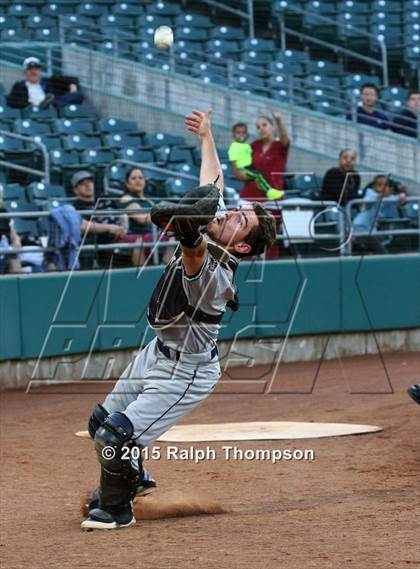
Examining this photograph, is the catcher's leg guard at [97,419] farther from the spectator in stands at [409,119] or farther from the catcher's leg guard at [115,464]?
the spectator in stands at [409,119]

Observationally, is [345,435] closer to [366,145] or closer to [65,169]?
[65,169]

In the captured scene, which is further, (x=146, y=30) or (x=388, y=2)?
(x=388, y=2)

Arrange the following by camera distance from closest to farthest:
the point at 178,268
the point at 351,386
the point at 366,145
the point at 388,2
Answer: the point at 178,268
the point at 351,386
the point at 366,145
the point at 388,2

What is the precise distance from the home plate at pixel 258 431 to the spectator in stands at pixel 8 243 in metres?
2.87

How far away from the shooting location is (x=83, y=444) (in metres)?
9.57

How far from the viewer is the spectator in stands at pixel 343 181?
49.6 ft

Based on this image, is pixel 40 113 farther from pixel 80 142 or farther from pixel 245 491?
pixel 245 491

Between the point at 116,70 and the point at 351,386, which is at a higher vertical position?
the point at 116,70

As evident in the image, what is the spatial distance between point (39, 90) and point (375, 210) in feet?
16.3

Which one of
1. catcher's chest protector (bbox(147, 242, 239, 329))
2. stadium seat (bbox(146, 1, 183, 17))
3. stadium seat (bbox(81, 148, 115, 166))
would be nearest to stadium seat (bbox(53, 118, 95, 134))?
stadium seat (bbox(81, 148, 115, 166))

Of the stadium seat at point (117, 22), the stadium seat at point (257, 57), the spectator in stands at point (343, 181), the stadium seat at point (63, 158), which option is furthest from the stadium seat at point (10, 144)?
the stadium seat at point (257, 57)

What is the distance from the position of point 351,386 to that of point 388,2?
489 inches

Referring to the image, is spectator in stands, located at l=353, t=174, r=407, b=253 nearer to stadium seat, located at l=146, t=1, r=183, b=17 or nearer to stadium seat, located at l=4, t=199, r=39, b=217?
stadium seat, located at l=4, t=199, r=39, b=217

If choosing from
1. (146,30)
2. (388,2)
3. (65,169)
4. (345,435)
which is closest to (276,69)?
(146,30)
